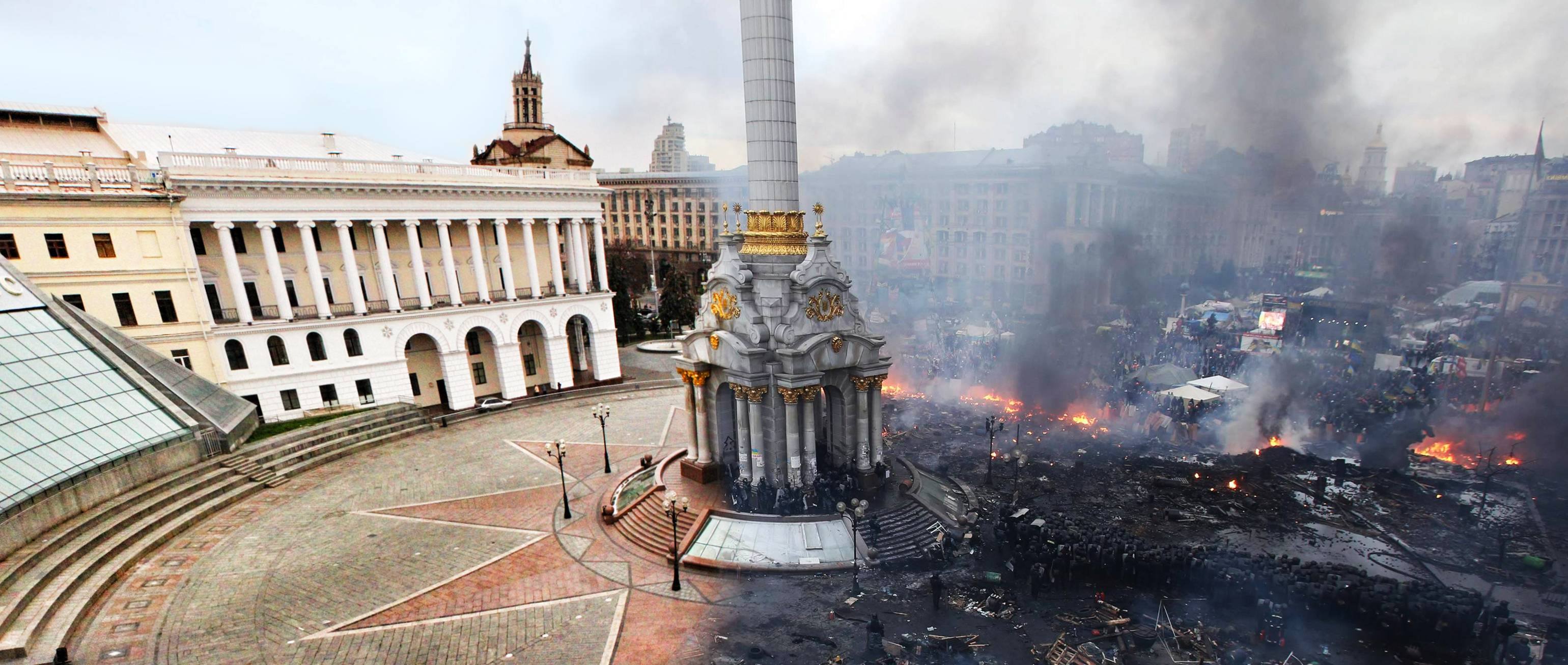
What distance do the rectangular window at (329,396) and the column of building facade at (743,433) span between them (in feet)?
75.1

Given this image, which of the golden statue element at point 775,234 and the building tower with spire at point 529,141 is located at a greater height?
the building tower with spire at point 529,141

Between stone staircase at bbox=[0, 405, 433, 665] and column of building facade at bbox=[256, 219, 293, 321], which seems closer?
stone staircase at bbox=[0, 405, 433, 665]

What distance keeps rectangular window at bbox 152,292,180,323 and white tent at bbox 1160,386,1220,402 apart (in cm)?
4399

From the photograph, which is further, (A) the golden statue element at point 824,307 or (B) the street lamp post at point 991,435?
(B) the street lamp post at point 991,435

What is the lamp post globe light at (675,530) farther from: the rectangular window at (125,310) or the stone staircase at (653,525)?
the rectangular window at (125,310)

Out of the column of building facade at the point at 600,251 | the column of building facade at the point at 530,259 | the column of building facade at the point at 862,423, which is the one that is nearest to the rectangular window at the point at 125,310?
the column of building facade at the point at 530,259

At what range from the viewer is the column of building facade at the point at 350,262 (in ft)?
99.6

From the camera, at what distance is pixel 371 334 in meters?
31.9

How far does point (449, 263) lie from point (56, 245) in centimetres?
1387

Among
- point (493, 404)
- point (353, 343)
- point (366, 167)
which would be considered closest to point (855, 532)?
point (493, 404)

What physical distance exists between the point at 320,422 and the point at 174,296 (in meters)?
7.77

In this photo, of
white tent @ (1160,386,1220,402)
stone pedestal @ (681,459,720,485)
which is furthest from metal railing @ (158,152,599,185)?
white tent @ (1160,386,1220,402)

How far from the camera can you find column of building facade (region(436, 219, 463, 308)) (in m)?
32.9

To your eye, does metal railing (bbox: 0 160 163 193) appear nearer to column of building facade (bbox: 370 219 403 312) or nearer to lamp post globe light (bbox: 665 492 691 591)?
column of building facade (bbox: 370 219 403 312)
